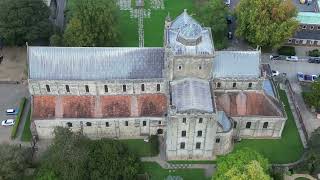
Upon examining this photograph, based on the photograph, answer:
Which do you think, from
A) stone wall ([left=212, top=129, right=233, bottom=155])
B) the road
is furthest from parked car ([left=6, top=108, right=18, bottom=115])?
the road

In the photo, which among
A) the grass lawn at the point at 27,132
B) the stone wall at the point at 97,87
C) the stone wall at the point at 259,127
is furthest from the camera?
the grass lawn at the point at 27,132

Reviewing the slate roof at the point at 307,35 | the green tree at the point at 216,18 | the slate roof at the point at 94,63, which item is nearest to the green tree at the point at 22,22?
the slate roof at the point at 94,63

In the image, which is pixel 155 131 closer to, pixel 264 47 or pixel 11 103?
pixel 11 103

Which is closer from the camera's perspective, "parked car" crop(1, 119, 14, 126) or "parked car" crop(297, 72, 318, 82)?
"parked car" crop(1, 119, 14, 126)

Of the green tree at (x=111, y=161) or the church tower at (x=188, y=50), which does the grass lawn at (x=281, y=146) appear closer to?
the church tower at (x=188, y=50)

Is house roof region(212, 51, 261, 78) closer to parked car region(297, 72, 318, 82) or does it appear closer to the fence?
the fence

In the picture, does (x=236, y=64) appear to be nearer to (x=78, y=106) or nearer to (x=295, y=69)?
(x=295, y=69)

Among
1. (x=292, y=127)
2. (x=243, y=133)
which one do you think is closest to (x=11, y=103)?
(x=243, y=133)
